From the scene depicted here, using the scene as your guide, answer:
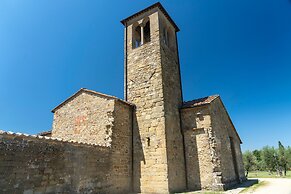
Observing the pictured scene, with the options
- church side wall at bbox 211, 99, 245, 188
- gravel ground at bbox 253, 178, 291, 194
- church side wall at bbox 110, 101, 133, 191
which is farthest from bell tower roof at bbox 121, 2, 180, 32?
gravel ground at bbox 253, 178, 291, 194

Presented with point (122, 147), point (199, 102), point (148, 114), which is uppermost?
point (199, 102)

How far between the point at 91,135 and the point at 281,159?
117 feet

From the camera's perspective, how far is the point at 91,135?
36.5 feet

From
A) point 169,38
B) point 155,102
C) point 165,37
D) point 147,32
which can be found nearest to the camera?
point 155,102

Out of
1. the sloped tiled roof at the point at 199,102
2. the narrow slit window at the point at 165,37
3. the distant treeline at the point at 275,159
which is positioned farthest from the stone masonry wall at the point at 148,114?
the distant treeline at the point at 275,159

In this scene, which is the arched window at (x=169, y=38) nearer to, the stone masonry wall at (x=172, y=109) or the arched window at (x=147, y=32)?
the stone masonry wall at (x=172, y=109)

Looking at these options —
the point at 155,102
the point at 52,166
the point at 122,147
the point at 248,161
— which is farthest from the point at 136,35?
the point at 248,161

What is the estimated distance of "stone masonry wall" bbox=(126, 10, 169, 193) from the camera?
34.0 ft

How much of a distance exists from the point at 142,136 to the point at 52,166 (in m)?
5.42

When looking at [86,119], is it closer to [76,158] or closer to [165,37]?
[76,158]

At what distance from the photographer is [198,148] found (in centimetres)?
1172

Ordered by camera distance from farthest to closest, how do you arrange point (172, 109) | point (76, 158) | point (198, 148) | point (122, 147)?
point (172, 109)
point (198, 148)
point (122, 147)
point (76, 158)

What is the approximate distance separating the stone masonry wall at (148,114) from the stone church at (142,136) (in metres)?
0.05

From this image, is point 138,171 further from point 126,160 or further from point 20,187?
point 20,187
